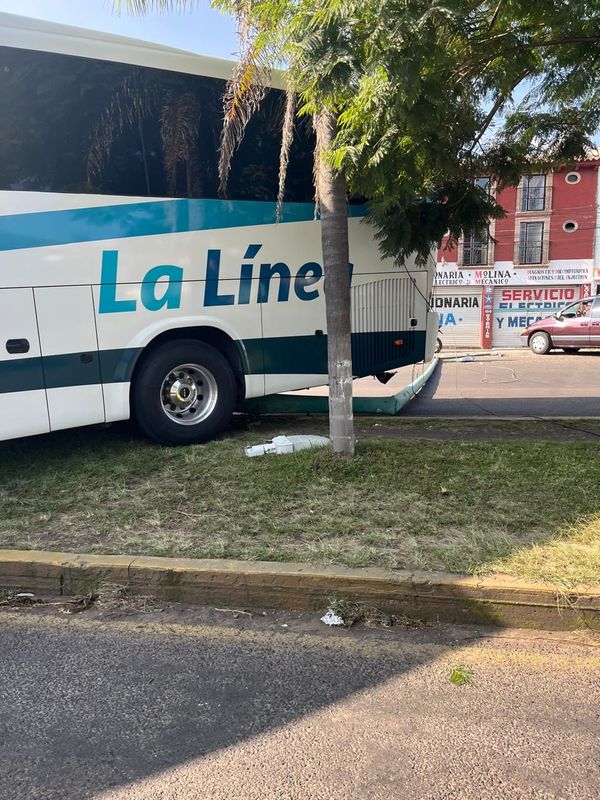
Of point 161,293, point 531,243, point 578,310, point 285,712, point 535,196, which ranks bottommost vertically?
point 285,712

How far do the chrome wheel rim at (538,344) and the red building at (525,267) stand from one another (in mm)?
7636

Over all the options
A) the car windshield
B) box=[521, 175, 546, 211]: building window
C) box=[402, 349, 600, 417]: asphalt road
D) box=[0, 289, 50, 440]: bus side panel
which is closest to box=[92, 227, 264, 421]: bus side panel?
box=[0, 289, 50, 440]: bus side panel

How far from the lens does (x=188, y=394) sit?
6.69 metres

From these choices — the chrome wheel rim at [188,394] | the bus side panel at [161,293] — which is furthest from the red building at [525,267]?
the chrome wheel rim at [188,394]

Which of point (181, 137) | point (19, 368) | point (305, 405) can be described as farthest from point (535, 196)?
point (19, 368)

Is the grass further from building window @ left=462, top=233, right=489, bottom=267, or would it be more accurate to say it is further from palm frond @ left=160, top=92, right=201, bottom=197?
building window @ left=462, top=233, right=489, bottom=267

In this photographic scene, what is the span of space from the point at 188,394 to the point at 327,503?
244cm

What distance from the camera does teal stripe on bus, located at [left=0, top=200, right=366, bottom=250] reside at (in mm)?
5504

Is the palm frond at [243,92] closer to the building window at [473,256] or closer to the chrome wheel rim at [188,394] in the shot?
the chrome wheel rim at [188,394]

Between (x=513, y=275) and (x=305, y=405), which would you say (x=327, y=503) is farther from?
(x=513, y=275)

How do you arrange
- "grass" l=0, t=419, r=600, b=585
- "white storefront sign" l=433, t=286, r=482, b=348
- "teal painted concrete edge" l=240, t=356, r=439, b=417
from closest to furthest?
Answer: "grass" l=0, t=419, r=600, b=585 < "teal painted concrete edge" l=240, t=356, r=439, b=417 < "white storefront sign" l=433, t=286, r=482, b=348

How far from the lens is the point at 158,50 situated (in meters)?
6.11

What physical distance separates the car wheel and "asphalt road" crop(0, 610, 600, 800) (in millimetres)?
19383

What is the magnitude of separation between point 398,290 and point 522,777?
5.98m
